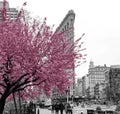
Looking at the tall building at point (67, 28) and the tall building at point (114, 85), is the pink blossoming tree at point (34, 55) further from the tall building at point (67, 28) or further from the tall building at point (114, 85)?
the tall building at point (114, 85)

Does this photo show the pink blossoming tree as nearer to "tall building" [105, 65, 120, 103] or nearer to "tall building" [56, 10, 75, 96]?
"tall building" [56, 10, 75, 96]

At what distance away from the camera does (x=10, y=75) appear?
27797mm

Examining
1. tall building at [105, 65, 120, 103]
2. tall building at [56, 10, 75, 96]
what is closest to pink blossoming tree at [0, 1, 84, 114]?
tall building at [56, 10, 75, 96]

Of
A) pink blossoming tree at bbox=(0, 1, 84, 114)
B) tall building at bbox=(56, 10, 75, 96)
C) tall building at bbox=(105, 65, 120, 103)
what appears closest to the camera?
pink blossoming tree at bbox=(0, 1, 84, 114)

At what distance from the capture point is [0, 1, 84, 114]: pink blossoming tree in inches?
1034

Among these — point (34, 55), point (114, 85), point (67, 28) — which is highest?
point (67, 28)

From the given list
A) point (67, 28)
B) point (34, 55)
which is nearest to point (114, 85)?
point (67, 28)

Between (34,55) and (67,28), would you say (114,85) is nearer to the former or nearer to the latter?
(67,28)

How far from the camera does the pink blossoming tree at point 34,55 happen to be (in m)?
26.3

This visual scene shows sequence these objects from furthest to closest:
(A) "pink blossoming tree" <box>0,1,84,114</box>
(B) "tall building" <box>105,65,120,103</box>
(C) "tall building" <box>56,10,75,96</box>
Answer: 1. (B) "tall building" <box>105,65,120,103</box>
2. (C) "tall building" <box>56,10,75,96</box>
3. (A) "pink blossoming tree" <box>0,1,84,114</box>

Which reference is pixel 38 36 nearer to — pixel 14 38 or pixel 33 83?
pixel 14 38

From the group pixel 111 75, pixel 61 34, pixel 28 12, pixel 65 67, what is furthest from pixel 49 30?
pixel 111 75

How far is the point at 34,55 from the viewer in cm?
2594

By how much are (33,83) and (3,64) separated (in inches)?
119
